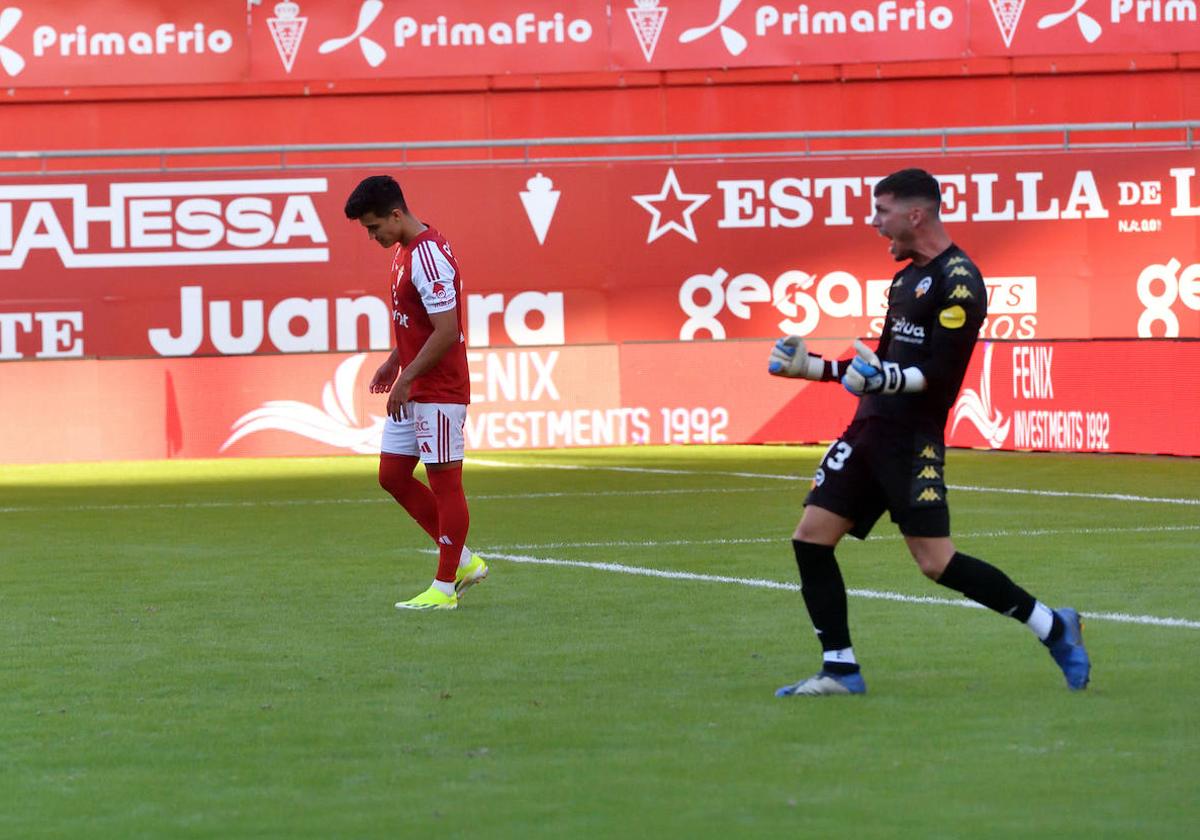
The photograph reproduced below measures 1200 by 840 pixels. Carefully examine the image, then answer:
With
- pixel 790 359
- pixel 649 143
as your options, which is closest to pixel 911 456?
pixel 790 359

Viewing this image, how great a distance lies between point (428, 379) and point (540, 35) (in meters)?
20.2

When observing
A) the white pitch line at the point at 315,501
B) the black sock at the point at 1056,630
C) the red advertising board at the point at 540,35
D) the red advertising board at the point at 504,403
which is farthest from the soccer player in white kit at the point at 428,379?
the red advertising board at the point at 540,35

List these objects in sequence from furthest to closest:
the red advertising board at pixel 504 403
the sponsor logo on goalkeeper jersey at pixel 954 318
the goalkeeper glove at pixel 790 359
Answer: the red advertising board at pixel 504 403 → the sponsor logo on goalkeeper jersey at pixel 954 318 → the goalkeeper glove at pixel 790 359

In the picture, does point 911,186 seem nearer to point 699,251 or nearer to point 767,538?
point 767,538

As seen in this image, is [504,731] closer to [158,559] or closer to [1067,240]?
[158,559]

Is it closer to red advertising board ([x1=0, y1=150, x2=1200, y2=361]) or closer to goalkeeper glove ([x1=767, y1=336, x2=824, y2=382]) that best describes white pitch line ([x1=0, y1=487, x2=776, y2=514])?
red advertising board ([x1=0, y1=150, x2=1200, y2=361])

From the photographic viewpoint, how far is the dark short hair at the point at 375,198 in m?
10.1

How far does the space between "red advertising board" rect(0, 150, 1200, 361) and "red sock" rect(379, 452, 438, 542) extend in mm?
15010

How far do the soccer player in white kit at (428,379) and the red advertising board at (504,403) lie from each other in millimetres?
13174

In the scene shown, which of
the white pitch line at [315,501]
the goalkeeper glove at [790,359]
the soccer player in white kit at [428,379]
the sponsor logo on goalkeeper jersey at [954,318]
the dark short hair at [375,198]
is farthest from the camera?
the white pitch line at [315,501]

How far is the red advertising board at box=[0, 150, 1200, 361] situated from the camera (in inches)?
1018

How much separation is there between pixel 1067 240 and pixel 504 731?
20.6 m

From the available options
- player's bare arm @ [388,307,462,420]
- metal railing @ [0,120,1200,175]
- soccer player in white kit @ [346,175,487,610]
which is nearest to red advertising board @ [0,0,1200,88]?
metal railing @ [0,120,1200,175]

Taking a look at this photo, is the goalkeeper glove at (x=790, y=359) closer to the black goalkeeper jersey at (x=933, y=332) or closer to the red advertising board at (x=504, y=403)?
the black goalkeeper jersey at (x=933, y=332)
